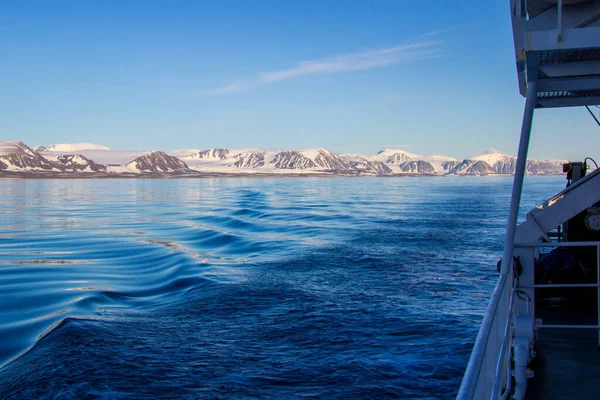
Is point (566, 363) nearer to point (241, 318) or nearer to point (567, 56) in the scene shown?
point (567, 56)

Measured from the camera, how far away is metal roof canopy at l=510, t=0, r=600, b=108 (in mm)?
4320

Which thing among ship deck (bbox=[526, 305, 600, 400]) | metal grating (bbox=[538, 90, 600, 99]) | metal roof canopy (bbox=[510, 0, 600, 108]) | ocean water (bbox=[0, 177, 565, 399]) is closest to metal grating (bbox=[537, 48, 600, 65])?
metal roof canopy (bbox=[510, 0, 600, 108])

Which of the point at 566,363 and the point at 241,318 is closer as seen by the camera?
the point at 566,363

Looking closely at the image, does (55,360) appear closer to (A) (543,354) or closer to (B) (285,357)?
(B) (285,357)

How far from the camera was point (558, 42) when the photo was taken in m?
4.32

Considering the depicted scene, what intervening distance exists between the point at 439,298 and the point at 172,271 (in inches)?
302

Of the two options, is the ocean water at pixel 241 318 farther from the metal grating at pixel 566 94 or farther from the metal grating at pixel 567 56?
the metal grating at pixel 567 56

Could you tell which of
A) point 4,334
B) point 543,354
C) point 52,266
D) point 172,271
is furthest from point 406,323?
point 52,266

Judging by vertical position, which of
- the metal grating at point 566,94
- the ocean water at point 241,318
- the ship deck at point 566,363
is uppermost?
the metal grating at point 566,94

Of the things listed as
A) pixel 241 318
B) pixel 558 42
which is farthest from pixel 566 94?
pixel 241 318

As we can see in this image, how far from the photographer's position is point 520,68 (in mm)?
5703

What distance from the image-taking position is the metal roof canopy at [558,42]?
432 cm

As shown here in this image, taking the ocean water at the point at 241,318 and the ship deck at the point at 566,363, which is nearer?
the ship deck at the point at 566,363

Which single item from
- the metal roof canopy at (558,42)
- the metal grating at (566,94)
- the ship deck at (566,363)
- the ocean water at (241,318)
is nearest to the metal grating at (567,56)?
the metal roof canopy at (558,42)
